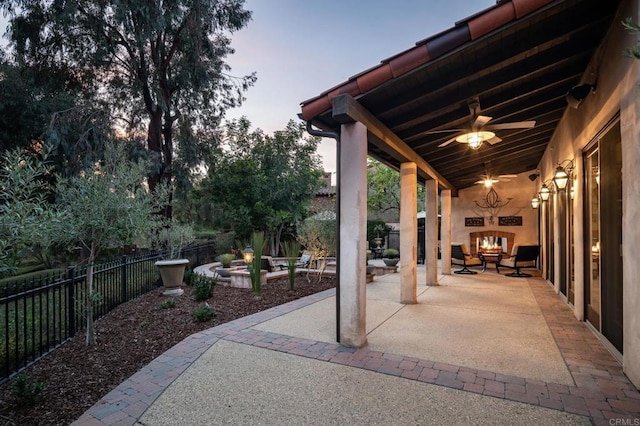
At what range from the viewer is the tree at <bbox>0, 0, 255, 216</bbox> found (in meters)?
9.59

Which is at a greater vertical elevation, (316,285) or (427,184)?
(427,184)

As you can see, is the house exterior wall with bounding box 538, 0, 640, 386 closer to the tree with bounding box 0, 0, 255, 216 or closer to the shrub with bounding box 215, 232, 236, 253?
the tree with bounding box 0, 0, 255, 216

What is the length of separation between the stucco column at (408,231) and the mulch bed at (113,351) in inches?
84.4

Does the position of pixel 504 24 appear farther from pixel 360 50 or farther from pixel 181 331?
pixel 360 50

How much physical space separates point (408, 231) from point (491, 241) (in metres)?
6.97

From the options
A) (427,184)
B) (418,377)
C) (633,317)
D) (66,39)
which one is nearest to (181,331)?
(418,377)

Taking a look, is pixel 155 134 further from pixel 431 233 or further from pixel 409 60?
pixel 409 60

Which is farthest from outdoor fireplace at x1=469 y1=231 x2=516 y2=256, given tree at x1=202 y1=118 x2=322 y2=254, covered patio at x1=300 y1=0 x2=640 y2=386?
tree at x1=202 y1=118 x2=322 y2=254

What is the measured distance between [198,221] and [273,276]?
11.9 meters

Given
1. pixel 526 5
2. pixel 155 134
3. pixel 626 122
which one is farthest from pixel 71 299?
pixel 155 134

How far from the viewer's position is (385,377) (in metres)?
3.05

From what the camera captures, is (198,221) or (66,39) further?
(198,221)

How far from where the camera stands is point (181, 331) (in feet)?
15.0

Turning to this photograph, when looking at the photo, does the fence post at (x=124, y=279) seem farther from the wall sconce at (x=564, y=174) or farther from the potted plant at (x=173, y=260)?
the wall sconce at (x=564, y=174)
